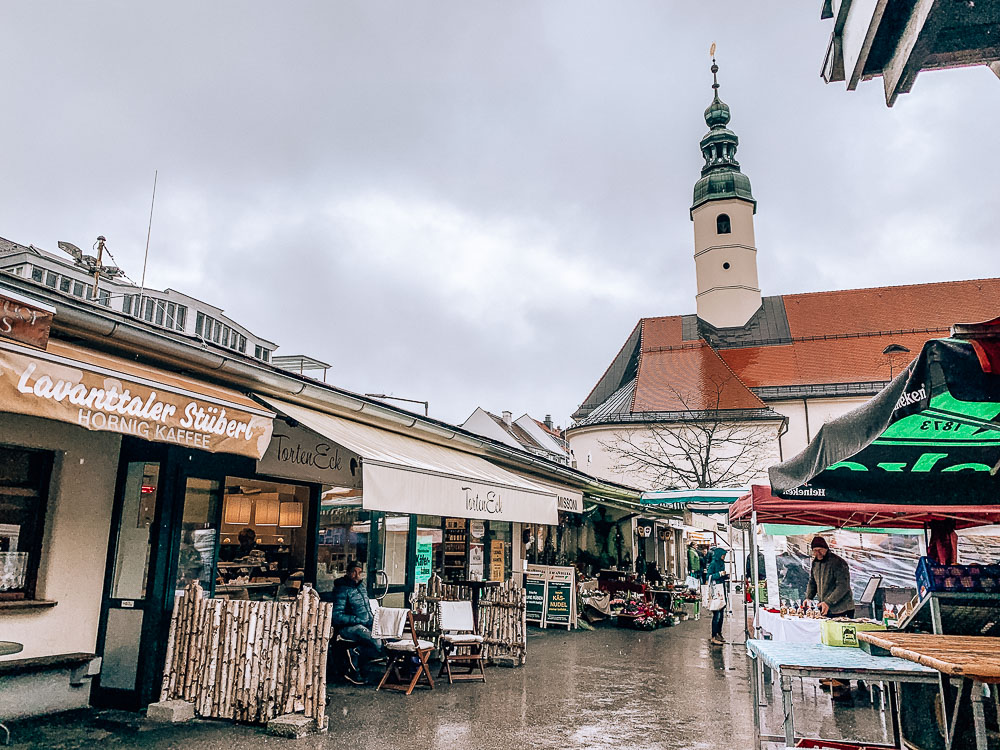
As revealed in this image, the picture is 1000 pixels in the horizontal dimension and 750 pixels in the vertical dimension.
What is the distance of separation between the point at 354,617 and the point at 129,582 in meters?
2.72

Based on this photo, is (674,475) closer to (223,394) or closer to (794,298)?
(794,298)

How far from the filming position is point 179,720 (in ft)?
19.6

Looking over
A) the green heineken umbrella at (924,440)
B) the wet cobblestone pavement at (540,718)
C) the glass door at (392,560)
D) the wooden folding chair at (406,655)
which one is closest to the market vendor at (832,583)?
the wet cobblestone pavement at (540,718)

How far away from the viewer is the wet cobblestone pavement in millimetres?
5617

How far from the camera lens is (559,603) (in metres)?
14.9

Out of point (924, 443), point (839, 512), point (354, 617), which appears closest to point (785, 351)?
point (839, 512)

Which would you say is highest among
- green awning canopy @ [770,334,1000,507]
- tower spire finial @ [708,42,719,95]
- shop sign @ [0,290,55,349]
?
tower spire finial @ [708,42,719,95]

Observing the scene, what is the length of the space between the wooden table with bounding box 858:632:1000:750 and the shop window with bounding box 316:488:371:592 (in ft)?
22.7

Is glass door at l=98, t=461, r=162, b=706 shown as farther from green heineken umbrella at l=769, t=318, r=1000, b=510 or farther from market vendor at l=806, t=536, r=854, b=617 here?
market vendor at l=806, t=536, r=854, b=617

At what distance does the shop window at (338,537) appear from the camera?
956 centimetres

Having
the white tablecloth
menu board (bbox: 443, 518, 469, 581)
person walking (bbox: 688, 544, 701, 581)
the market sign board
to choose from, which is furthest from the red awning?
person walking (bbox: 688, 544, 701, 581)

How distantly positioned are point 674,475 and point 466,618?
91.6ft

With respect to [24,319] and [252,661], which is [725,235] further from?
[24,319]

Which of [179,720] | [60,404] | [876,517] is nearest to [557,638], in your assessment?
[876,517]
